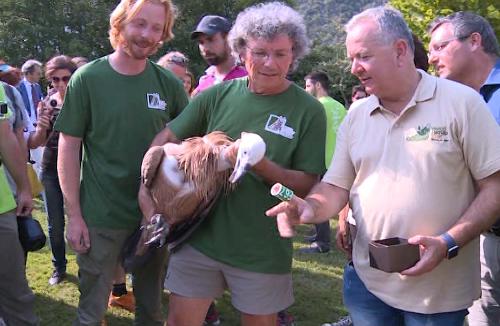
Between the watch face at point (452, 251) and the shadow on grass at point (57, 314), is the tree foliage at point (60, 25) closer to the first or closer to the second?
the shadow on grass at point (57, 314)

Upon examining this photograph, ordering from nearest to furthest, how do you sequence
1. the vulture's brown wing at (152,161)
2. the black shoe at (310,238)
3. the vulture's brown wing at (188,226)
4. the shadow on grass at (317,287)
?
the vulture's brown wing at (152,161), the vulture's brown wing at (188,226), the shadow on grass at (317,287), the black shoe at (310,238)

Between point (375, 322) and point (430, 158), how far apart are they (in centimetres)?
77

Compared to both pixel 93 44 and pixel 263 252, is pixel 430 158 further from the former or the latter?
pixel 93 44

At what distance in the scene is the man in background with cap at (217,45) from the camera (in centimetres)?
404

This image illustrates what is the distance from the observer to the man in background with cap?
4043 mm

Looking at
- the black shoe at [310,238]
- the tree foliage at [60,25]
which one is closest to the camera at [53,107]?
the black shoe at [310,238]

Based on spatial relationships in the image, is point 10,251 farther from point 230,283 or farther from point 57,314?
point 57,314

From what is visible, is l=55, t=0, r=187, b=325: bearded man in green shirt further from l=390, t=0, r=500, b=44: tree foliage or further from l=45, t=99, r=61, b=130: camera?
l=390, t=0, r=500, b=44: tree foliage

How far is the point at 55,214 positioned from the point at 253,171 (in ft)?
9.95

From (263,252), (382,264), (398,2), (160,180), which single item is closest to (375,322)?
(382,264)

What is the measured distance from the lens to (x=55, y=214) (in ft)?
15.7

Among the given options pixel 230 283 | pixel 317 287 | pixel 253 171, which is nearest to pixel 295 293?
pixel 317 287

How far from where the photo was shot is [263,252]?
8.41ft

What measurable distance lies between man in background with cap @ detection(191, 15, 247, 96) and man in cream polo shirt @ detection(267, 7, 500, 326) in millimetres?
2048
